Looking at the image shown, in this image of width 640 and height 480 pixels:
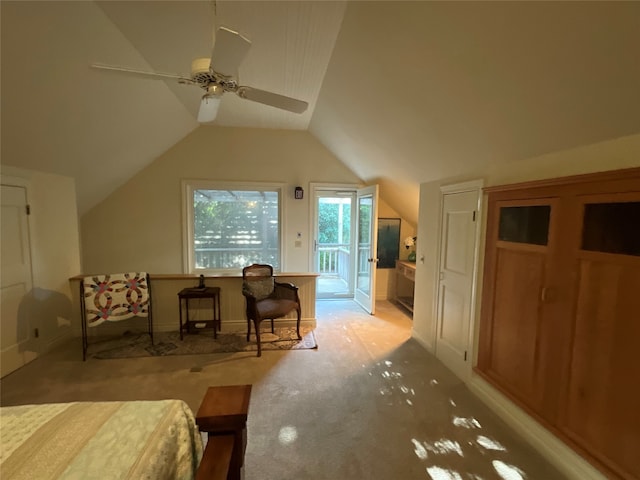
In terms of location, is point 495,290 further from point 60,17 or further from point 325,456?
point 60,17

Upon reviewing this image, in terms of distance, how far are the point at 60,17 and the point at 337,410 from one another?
10.6 ft

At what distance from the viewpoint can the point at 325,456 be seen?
6.07 ft

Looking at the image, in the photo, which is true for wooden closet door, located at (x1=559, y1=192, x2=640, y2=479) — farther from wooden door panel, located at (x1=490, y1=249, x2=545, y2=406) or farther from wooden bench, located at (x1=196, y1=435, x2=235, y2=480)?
wooden bench, located at (x1=196, y1=435, x2=235, y2=480)

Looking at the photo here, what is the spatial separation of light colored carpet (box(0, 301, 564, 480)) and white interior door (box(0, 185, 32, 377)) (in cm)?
22

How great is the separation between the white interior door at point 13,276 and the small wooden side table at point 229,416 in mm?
3003

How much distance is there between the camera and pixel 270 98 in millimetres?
2023

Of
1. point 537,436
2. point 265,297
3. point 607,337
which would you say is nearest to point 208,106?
point 265,297

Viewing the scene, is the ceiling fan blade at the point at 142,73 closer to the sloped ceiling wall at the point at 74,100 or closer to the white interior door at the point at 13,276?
the sloped ceiling wall at the point at 74,100

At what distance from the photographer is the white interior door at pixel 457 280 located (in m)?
2.66

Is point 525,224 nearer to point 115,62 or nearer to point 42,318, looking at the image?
point 115,62

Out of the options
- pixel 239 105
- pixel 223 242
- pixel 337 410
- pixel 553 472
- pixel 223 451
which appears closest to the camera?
pixel 223 451

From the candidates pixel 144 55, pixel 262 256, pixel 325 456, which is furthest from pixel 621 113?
pixel 262 256

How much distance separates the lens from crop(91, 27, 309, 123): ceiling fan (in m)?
1.43

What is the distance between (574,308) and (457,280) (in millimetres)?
1160
